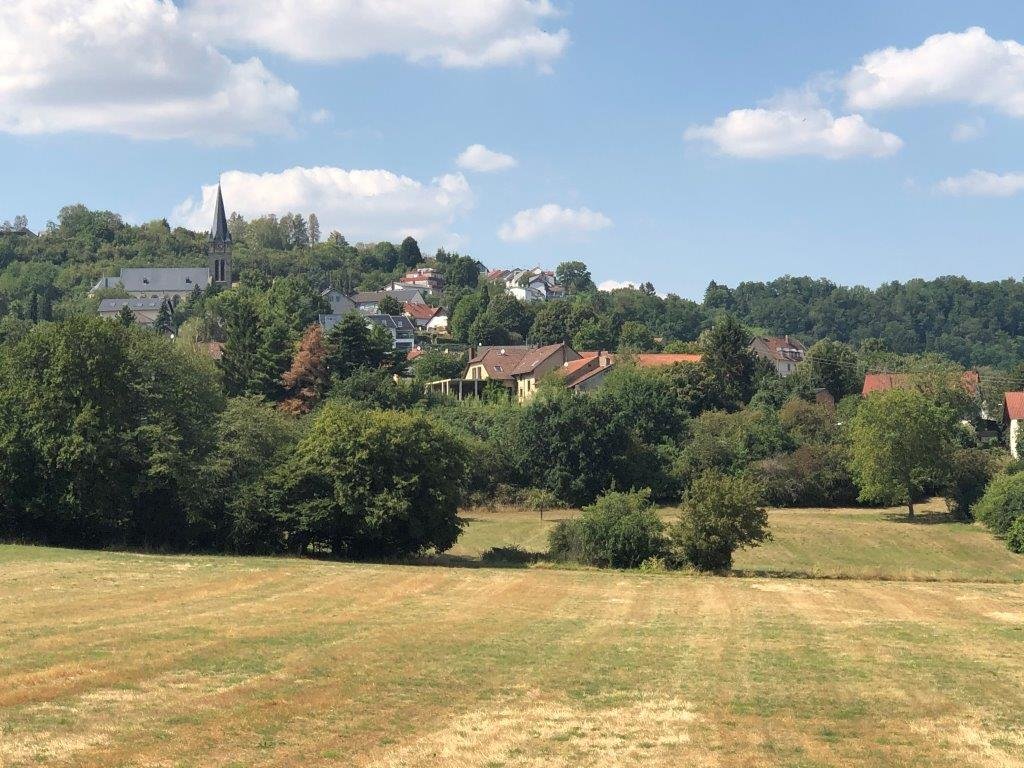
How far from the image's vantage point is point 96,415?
4525cm

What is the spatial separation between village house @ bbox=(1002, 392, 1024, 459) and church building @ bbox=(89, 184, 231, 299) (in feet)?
428

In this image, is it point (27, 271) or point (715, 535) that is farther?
point (27, 271)

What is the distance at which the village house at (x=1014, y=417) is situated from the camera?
8394cm

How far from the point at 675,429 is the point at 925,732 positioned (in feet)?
230

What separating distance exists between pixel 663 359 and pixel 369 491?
68.5 metres

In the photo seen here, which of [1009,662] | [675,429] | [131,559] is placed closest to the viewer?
[1009,662]

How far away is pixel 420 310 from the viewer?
187m

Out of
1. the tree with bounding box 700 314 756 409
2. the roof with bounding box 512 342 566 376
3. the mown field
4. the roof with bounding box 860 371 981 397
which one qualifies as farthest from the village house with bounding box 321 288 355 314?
the mown field

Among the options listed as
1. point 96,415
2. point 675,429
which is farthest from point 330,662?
point 675,429

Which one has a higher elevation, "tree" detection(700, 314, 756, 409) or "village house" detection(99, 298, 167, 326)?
"village house" detection(99, 298, 167, 326)

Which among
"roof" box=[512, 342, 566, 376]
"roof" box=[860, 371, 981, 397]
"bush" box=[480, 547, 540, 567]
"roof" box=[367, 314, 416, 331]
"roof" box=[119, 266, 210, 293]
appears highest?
"roof" box=[119, 266, 210, 293]

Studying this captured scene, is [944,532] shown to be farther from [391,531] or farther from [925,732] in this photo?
[925,732]

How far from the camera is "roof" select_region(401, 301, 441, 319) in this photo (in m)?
181

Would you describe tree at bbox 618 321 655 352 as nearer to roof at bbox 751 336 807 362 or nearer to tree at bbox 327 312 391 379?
roof at bbox 751 336 807 362
